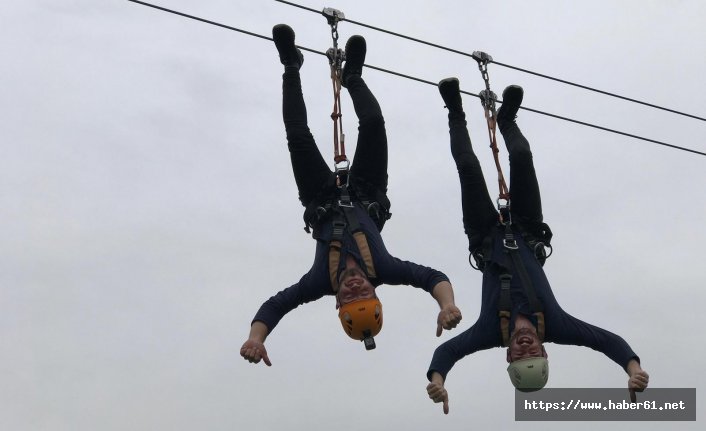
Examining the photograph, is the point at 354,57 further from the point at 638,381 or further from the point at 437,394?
the point at 638,381

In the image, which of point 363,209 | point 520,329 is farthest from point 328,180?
point 520,329

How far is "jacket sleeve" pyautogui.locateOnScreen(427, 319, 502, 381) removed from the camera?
10.9 m

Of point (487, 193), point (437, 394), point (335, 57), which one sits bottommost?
point (437, 394)

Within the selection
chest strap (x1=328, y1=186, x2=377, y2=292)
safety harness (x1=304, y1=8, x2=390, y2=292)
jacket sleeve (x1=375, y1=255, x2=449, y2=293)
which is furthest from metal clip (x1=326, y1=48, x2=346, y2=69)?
jacket sleeve (x1=375, y1=255, x2=449, y2=293)

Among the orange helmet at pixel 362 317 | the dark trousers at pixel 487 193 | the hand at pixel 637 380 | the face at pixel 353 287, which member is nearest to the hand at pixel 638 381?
the hand at pixel 637 380

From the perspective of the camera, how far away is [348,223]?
10.8m

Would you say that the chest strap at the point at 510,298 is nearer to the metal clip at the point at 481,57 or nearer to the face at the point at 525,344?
the face at the point at 525,344

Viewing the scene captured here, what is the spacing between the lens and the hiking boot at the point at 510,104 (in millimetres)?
11766

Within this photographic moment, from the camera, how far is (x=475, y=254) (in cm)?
1127

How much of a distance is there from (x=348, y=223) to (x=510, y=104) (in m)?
1.93

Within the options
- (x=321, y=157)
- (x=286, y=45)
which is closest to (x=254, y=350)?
(x=321, y=157)

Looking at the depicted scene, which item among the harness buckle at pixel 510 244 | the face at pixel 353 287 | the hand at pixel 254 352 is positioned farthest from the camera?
the harness buckle at pixel 510 244

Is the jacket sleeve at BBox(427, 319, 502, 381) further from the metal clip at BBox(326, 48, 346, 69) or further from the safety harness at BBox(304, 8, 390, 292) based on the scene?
the metal clip at BBox(326, 48, 346, 69)

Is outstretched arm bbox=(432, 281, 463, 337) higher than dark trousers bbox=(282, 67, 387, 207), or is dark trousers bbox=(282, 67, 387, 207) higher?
dark trousers bbox=(282, 67, 387, 207)
